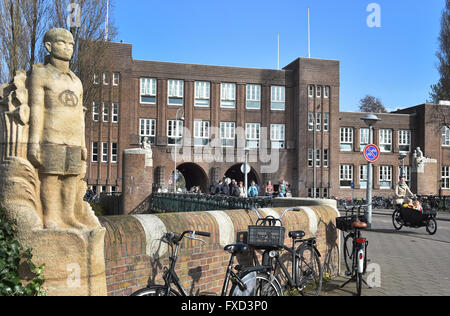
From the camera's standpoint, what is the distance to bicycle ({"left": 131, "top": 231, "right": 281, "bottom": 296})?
3.63 m

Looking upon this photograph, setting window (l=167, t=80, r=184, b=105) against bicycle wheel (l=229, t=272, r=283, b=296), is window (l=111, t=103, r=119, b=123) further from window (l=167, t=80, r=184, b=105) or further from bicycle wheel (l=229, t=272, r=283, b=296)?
bicycle wheel (l=229, t=272, r=283, b=296)

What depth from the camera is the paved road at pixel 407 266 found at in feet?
21.7

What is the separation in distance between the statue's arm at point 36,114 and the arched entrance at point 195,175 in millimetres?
37327

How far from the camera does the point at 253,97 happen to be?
43375mm

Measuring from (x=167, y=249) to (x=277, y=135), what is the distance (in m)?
39.8

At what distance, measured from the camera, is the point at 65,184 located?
147 inches

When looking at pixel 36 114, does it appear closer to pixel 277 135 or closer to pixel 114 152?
pixel 114 152

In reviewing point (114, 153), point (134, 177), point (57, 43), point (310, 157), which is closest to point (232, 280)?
point (57, 43)

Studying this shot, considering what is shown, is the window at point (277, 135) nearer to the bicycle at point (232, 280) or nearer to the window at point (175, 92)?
the window at point (175, 92)

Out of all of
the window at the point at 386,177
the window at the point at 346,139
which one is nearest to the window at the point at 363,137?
the window at the point at 346,139

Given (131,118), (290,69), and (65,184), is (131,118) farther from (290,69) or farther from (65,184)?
(65,184)

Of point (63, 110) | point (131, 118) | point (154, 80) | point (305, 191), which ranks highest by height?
point (154, 80)
